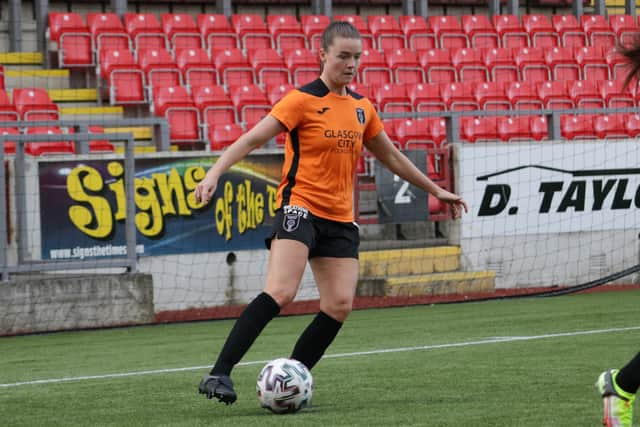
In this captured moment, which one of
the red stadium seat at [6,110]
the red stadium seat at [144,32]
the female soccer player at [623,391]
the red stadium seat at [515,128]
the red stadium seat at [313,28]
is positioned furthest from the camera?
the red stadium seat at [313,28]

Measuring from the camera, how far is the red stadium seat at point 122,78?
18922 millimetres

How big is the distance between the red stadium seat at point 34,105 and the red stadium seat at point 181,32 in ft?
10.8

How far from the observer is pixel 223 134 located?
57.9ft

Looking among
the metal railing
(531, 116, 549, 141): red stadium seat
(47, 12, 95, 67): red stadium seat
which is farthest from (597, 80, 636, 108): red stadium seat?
the metal railing

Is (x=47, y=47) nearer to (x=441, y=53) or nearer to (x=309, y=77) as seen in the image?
(x=309, y=77)

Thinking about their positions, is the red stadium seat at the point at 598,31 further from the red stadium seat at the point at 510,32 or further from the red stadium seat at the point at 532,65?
the red stadium seat at the point at 532,65

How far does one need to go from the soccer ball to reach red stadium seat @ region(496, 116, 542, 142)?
13.9 m

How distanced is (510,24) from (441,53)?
304 cm

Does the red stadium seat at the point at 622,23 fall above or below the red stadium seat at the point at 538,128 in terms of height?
above

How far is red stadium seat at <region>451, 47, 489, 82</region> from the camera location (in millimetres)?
22234

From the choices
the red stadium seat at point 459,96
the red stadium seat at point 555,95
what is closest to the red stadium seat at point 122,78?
the red stadium seat at point 459,96

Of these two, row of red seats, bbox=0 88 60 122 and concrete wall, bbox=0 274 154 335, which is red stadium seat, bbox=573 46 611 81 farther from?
concrete wall, bbox=0 274 154 335

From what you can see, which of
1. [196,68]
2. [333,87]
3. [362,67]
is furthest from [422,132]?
[333,87]

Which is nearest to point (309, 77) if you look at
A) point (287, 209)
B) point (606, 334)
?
point (606, 334)
